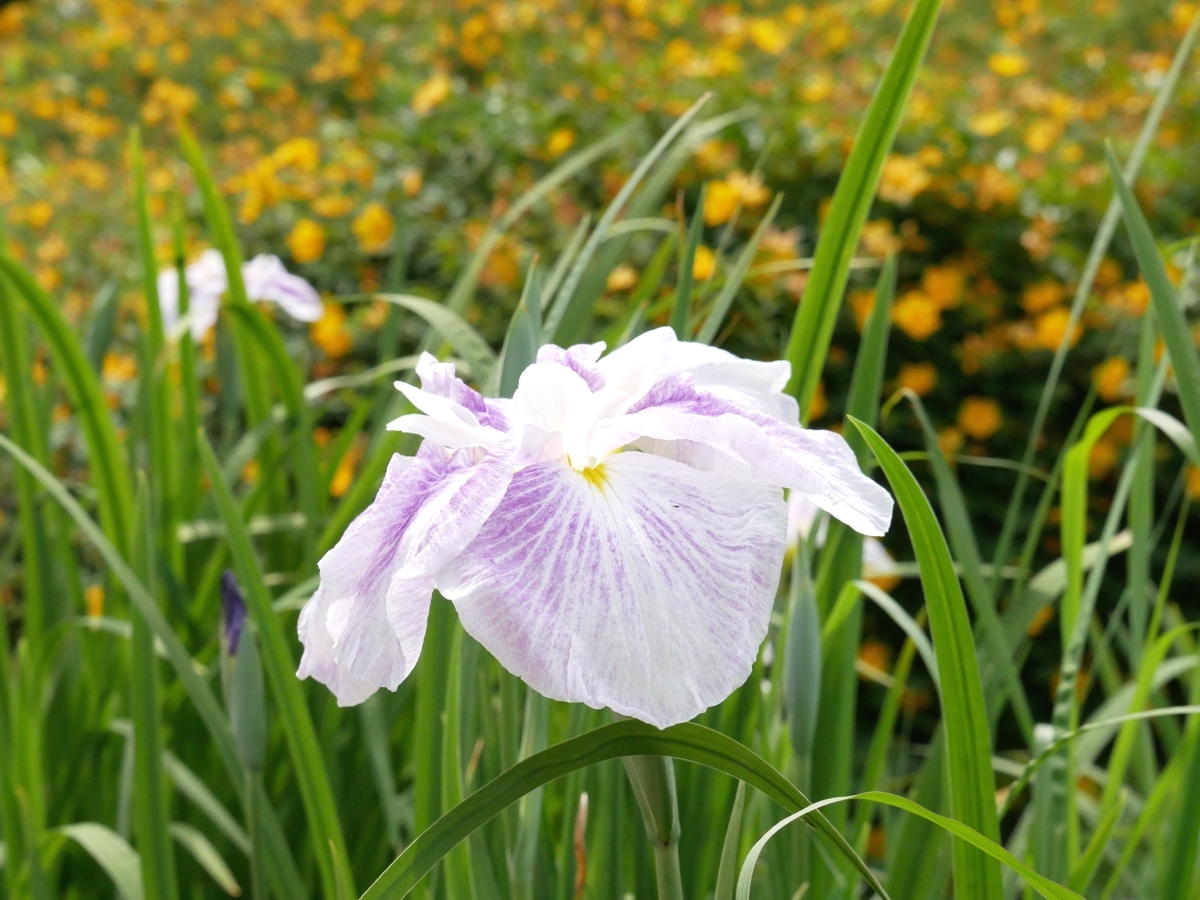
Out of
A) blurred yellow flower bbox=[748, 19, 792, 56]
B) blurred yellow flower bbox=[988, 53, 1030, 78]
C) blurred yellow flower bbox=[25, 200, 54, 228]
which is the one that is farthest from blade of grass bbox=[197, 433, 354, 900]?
blurred yellow flower bbox=[25, 200, 54, 228]

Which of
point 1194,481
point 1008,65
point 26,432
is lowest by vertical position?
point 1194,481

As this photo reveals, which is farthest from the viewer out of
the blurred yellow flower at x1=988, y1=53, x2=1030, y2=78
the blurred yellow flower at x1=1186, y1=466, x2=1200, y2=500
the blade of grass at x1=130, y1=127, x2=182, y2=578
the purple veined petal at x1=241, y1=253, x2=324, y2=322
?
the blurred yellow flower at x1=988, y1=53, x2=1030, y2=78

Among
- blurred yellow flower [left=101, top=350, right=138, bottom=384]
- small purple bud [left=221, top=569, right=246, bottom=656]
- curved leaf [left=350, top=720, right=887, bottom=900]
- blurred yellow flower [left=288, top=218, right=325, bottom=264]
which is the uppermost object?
blurred yellow flower [left=288, top=218, right=325, bottom=264]

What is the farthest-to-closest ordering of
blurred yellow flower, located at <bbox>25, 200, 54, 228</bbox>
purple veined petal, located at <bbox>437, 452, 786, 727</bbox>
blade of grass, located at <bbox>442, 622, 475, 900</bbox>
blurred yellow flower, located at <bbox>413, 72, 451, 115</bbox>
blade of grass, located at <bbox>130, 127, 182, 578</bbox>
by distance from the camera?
blurred yellow flower, located at <bbox>25, 200, 54, 228</bbox>, blurred yellow flower, located at <bbox>413, 72, 451, 115</bbox>, blade of grass, located at <bbox>130, 127, 182, 578</bbox>, blade of grass, located at <bbox>442, 622, 475, 900</bbox>, purple veined petal, located at <bbox>437, 452, 786, 727</bbox>

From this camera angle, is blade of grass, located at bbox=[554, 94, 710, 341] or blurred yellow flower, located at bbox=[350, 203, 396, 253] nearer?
blade of grass, located at bbox=[554, 94, 710, 341]

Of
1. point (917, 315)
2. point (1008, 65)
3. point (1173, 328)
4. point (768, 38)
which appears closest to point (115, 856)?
point (1173, 328)

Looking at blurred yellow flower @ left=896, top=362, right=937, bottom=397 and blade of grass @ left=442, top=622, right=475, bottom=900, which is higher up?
blade of grass @ left=442, top=622, right=475, bottom=900

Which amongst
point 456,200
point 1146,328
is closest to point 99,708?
point 1146,328

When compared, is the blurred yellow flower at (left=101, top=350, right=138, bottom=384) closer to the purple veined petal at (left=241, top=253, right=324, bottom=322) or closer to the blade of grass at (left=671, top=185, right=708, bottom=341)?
the purple veined petal at (left=241, top=253, right=324, bottom=322)

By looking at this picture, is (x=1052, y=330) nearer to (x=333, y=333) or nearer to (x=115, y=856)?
(x=333, y=333)
